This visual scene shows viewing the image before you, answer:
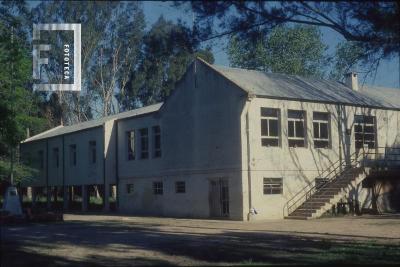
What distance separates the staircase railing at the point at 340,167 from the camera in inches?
1179

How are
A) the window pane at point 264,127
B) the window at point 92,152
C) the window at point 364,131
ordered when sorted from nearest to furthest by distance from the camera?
the window pane at point 264,127 < the window at point 364,131 < the window at point 92,152

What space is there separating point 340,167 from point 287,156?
154 inches

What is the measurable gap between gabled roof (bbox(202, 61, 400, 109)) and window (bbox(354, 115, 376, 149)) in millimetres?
821

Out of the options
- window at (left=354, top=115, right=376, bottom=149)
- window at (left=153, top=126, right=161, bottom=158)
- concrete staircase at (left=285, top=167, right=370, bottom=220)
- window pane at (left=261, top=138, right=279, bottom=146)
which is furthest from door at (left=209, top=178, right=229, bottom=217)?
window at (left=354, top=115, right=376, bottom=149)

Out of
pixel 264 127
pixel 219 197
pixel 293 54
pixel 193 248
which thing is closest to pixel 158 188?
pixel 219 197

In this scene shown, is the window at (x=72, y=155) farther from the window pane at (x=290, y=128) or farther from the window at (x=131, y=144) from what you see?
the window pane at (x=290, y=128)

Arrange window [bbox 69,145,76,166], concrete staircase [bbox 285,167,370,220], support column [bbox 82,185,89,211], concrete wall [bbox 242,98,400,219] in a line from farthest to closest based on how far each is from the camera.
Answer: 1. window [bbox 69,145,76,166]
2. support column [bbox 82,185,89,211]
3. concrete wall [bbox 242,98,400,219]
4. concrete staircase [bbox 285,167,370,220]

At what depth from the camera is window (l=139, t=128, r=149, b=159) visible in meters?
36.8

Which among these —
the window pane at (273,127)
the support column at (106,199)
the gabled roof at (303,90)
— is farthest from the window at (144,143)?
the window pane at (273,127)

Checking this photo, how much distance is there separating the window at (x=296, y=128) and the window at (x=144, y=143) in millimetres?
10043

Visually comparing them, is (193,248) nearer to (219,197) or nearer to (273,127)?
(219,197)

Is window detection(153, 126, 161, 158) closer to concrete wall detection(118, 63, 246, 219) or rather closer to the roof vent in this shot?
concrete wall detection(118, 63, 246, 219)

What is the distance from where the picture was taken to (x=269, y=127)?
98.2 ft

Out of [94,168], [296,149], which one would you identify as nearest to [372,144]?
[296,149]
